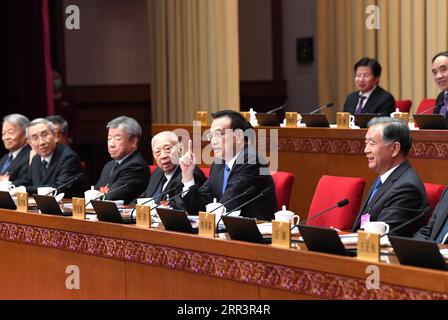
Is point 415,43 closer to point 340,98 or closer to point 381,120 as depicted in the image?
point 340,98

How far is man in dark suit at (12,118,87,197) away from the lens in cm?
706

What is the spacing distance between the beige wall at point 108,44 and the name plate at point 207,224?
7.44 m

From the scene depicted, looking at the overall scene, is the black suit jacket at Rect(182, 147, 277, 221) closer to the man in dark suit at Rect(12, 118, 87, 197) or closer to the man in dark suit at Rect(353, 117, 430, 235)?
the man in dark suit at Rect(353, 117, 430, 235)

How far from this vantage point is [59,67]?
11109mm

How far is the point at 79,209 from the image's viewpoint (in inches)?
190

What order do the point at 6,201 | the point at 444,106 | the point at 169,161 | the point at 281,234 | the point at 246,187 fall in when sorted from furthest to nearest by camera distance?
the point at 444,106, the point at 169,161, the point at 6,201, the point at 246,187, the point at 281,234

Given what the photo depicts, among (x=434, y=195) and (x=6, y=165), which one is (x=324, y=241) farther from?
(x=6, y=165)

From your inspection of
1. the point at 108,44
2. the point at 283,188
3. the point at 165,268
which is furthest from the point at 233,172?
the point at 108,44

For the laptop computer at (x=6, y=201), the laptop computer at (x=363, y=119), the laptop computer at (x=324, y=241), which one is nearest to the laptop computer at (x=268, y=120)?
the laptop computer at (x=363, y=119)

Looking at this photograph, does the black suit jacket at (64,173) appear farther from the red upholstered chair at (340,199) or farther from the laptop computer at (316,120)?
the red upholstered chair at (340,199)

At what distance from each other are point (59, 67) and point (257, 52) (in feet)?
7.44

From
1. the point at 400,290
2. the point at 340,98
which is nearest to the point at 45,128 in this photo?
the point at 340,98

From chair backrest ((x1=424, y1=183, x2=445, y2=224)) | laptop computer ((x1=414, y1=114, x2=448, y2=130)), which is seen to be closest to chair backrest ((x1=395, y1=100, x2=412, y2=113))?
laptop computer ((x1=414, y1=114, x2=448, y2=130))

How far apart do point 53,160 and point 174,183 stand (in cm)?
171
